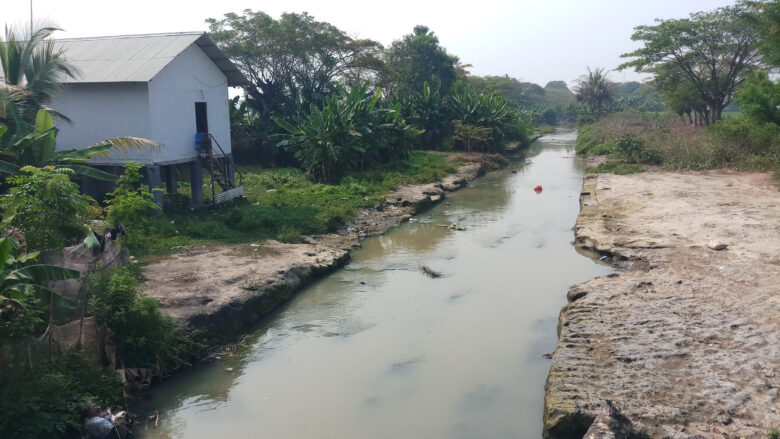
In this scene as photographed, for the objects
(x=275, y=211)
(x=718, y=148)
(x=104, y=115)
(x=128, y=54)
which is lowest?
(x=275, y=211)

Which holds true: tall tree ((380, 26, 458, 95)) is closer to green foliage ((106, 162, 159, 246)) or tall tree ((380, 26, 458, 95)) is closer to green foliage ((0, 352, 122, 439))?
green foliage ((106, 162, 159, 246))

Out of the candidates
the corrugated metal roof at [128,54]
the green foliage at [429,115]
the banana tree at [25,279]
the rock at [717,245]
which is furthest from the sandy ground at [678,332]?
the green foliage at [429,115]

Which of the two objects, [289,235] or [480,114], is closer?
[289,235]

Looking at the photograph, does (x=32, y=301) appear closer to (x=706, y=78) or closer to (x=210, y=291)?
(x=210, y=291)

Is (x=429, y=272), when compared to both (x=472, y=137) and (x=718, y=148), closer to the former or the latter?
(x=718, y=148)

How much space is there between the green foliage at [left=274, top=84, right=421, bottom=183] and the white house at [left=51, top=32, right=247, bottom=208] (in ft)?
13.3

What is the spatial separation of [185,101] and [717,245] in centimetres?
1109

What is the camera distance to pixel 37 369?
17.0 feet

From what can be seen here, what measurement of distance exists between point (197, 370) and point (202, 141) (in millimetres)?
7792

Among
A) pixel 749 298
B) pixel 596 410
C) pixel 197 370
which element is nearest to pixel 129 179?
pixel 197 370

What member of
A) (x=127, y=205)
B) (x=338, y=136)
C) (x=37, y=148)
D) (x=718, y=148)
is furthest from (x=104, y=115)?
(x=718, y=148)

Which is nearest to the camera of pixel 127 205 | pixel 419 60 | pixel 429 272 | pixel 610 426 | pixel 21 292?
pixel 610 426

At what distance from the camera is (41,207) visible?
5.90 metres

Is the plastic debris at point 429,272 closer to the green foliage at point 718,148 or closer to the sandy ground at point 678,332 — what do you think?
the sandy ground at point 678,332
